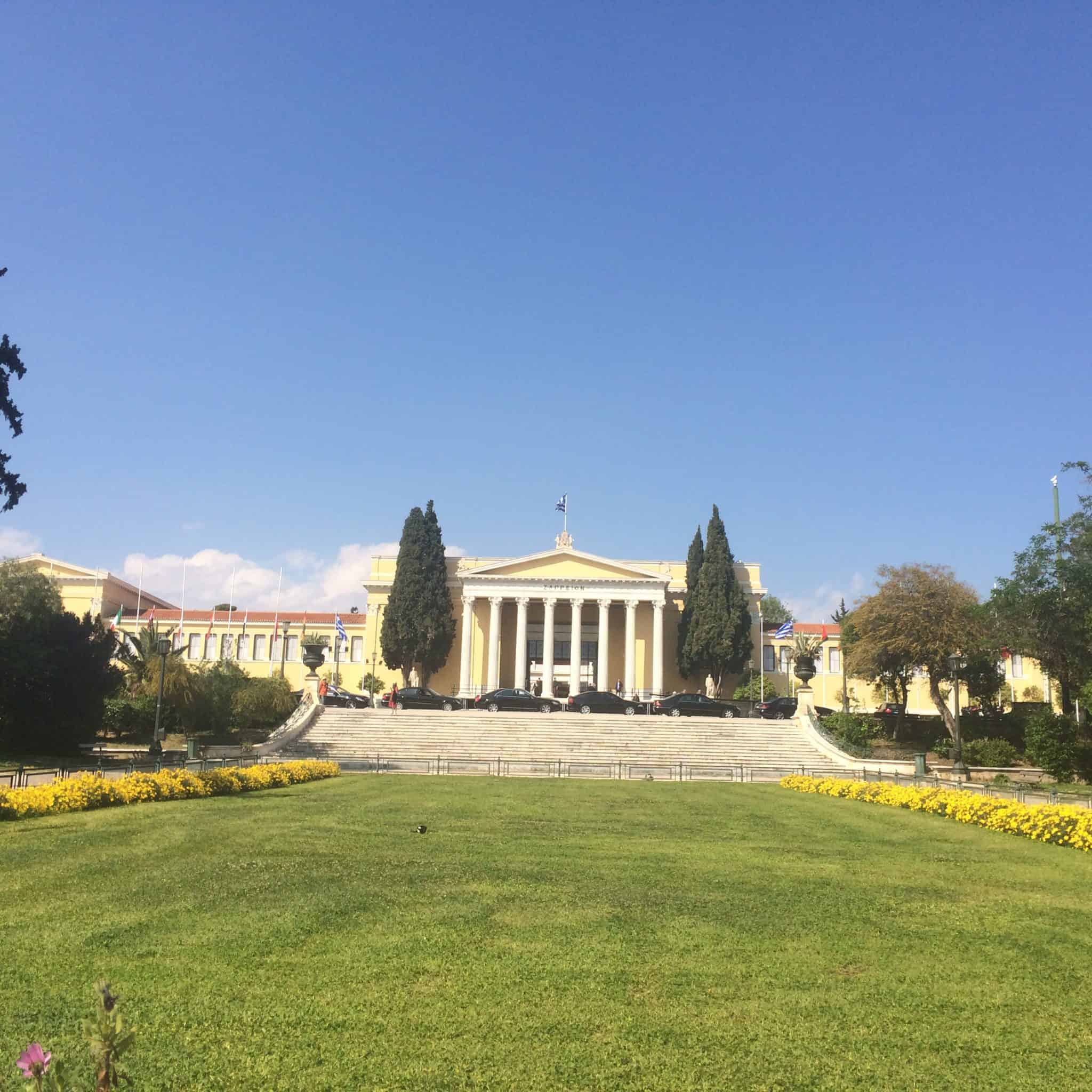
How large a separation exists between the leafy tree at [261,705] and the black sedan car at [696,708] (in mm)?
19756

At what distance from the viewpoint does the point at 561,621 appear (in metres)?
70.8

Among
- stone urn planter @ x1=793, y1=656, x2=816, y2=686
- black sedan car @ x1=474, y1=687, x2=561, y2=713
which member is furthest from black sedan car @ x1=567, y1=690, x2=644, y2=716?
stone urn planter @ x1=793, y1=656, x2=816, y2=686

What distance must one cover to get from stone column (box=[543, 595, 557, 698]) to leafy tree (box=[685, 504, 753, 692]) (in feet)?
28.9

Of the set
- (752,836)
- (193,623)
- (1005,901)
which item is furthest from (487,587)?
(1005,901)

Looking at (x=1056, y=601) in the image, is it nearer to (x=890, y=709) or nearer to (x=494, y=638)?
(x=890, y=709)

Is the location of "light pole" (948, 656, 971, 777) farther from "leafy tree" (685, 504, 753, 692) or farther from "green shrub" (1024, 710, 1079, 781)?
"leafy tree" (685, 504, 753, 692)

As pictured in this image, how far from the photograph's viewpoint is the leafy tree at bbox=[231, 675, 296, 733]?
51231mm

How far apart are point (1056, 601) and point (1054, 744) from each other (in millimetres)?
5737

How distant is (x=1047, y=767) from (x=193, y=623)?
187ft

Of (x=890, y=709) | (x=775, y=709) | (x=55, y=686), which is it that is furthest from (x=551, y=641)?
(x=55, y=686)

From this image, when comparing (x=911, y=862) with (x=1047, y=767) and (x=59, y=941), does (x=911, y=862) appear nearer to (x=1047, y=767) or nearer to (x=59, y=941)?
(x=59, y=941)

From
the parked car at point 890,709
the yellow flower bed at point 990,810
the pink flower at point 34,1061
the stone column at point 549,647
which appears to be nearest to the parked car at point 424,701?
the stone column at point 549,647

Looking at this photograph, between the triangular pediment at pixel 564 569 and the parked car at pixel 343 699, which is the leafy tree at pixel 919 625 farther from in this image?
the parked car at pixel 343 699

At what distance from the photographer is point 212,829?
50.6 ft
